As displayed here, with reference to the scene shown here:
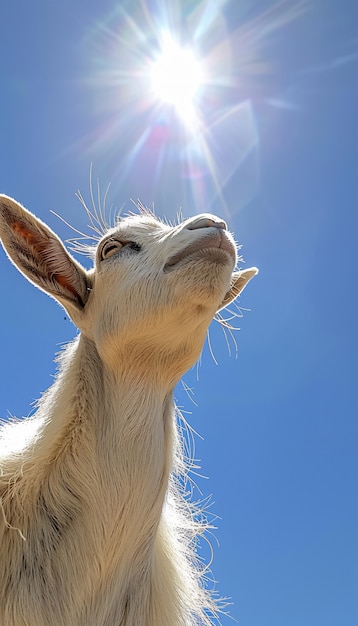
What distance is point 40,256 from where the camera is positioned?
4.54 meters

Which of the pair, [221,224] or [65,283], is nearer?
[221,224]

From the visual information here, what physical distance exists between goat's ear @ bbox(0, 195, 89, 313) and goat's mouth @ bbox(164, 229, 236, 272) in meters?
0.80

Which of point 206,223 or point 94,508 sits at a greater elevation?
point 206,223

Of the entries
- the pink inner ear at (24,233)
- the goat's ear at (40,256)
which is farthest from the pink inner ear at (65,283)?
the pink inner ear at (24,233)

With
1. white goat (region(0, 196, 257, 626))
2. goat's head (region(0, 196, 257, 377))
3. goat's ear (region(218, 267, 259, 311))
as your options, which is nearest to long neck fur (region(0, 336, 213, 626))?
white goat (region(0, 196, 257, 626))

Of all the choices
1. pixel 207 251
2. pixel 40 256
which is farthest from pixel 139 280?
pixel 40 256

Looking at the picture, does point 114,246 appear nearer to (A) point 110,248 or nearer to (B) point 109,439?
(A) point 110,248

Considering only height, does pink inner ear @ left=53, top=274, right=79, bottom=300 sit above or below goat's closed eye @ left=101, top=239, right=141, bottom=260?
below

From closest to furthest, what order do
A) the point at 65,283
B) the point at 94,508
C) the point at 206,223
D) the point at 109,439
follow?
the point at 94,508, the point at 109,439, the point at 206,223, the point at 65,283

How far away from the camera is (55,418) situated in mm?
4113

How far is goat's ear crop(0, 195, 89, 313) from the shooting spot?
4387 mm

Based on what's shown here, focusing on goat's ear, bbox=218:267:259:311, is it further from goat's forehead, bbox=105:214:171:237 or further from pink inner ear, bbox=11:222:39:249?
pink inner ear, bbox=11:222:39:249

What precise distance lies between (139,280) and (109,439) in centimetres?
103

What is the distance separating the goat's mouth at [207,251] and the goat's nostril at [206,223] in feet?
0.23
